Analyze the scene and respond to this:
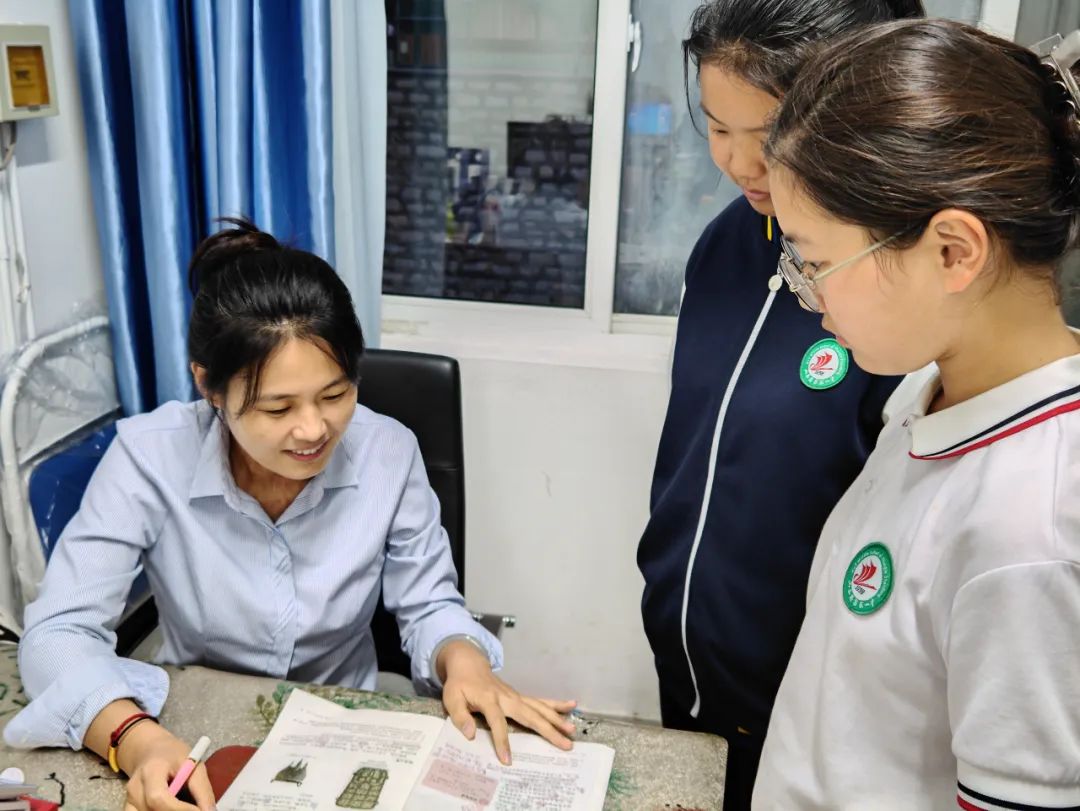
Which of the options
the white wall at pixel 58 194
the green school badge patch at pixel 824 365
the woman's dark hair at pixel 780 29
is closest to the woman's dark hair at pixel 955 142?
the woman's dark hair at pixel 780 29

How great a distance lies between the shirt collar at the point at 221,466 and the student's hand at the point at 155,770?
12.5 inches

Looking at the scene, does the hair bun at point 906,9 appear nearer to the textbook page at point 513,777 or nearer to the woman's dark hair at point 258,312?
the woman's dark hair at point 258,312

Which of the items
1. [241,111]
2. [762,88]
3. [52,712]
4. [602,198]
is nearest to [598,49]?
[602,198]

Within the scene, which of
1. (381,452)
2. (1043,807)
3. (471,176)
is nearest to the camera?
(1043,807)

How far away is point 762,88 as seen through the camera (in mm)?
966

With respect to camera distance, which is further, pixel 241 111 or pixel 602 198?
pixel 602 198

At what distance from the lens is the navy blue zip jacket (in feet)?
3.51

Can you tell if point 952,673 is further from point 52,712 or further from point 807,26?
point 52,712

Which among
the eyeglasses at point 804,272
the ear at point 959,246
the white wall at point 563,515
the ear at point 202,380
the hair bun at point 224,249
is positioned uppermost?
the ear at point 959,246

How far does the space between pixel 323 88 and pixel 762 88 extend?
3.35ft

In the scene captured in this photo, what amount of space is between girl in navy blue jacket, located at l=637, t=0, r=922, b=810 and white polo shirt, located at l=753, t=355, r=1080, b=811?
0.52ft

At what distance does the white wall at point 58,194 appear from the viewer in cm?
164

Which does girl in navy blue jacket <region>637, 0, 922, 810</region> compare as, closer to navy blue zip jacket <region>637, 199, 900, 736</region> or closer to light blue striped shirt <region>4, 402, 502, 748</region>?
navy blue zip jacket <region>637, 199, 900, 736</region>

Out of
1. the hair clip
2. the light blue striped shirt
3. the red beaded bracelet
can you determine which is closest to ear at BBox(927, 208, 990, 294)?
the hair clip
